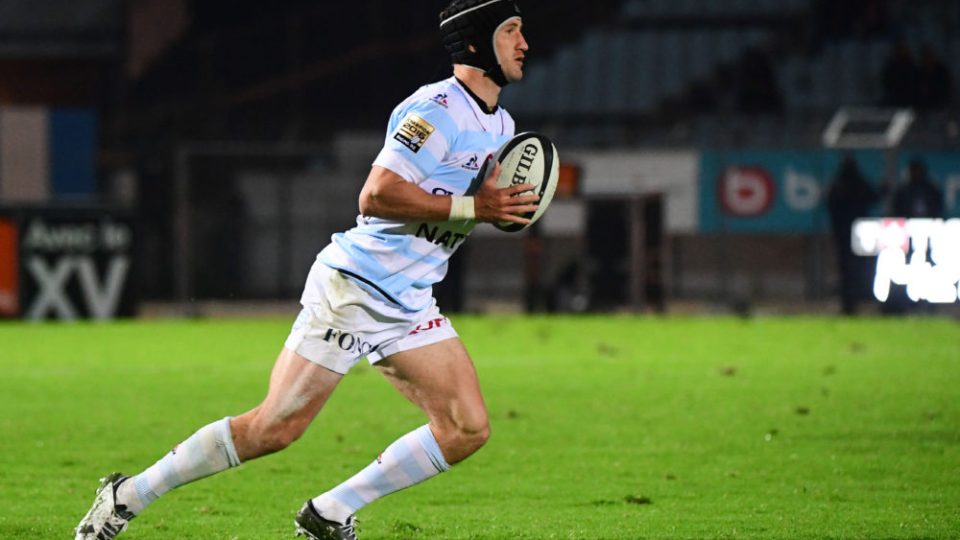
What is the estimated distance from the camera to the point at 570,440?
32.5ft

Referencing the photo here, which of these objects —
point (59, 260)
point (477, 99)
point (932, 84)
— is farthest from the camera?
point (932, 84)

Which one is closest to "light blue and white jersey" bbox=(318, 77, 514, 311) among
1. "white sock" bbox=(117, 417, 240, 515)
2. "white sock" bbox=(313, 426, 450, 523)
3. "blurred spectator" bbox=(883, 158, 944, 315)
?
"white sock" bbox=(313, 426, 450, 523)

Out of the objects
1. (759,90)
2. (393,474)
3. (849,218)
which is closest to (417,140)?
(393,474)

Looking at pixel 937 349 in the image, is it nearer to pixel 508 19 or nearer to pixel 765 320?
pixel 765 320

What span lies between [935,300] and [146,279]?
11012mm

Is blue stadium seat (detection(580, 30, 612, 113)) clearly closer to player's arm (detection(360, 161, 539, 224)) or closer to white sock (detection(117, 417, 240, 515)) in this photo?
player's arm (detection(360, 161, 539, 224))

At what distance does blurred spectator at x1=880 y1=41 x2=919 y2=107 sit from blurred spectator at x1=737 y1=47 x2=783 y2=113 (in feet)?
6.48

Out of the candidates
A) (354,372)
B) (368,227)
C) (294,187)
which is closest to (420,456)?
(368,227)

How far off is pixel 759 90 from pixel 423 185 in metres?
23.6

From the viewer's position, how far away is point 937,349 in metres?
16.6

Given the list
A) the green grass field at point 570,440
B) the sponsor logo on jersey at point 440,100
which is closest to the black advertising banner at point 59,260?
the green grass field at point 570,440

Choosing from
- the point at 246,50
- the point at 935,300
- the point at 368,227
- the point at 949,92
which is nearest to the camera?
the point at 368,227

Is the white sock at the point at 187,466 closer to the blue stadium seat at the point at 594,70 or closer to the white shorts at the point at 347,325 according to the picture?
the white shorts at the point at 347,325

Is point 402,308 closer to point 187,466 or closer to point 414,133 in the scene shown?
point 414,133
